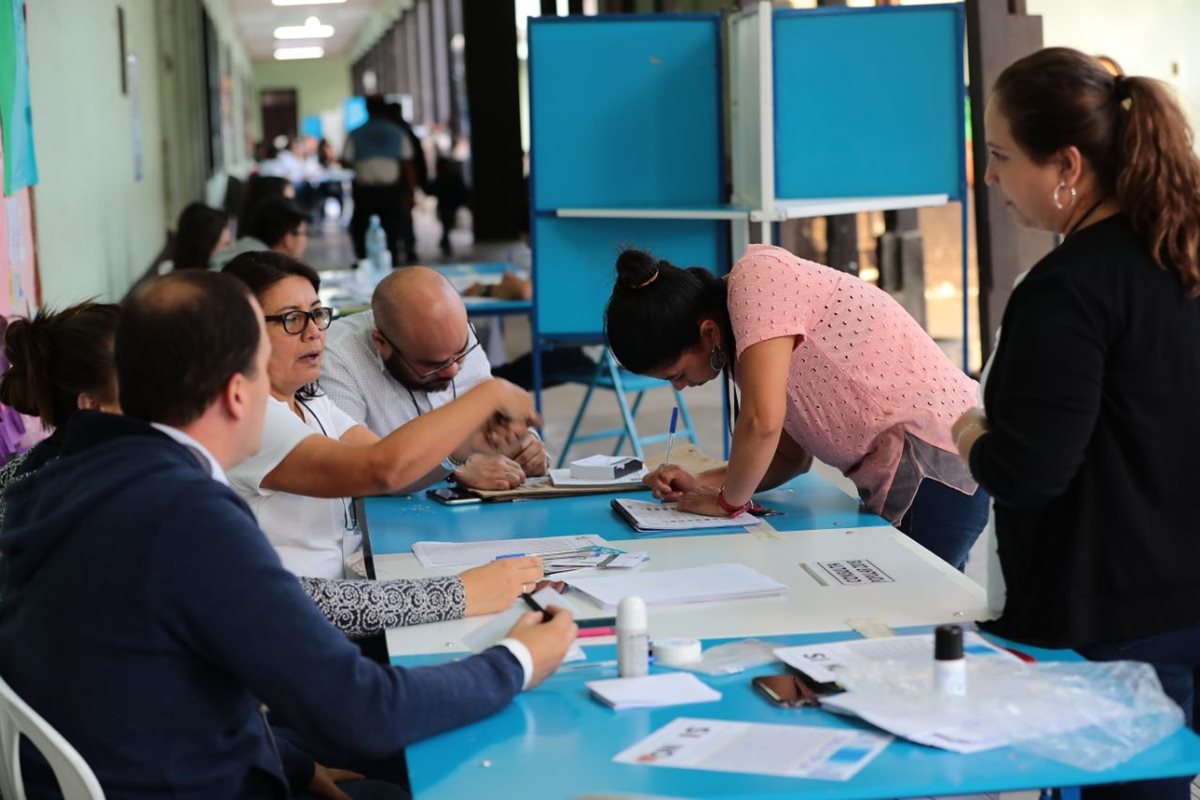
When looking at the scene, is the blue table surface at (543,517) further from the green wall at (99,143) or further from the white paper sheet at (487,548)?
the green wall at (99,143)

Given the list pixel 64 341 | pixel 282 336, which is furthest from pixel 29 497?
pixel 282 336

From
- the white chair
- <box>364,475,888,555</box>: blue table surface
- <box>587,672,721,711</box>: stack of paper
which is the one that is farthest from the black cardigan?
the white chair

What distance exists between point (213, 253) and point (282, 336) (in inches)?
164

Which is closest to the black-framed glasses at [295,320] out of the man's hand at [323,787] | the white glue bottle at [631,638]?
the man's hand at [323,787]

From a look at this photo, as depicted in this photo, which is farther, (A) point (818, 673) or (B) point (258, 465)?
(B) point (258, 465)

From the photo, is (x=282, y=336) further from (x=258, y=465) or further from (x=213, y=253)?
(x=213, y=253)

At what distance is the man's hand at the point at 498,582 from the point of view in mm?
2236

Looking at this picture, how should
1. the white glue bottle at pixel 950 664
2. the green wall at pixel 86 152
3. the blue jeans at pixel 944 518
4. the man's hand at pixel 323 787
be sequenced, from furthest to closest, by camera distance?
1. the green wall at pixel 86 152
2. the blue jeans at pixel 944 518
3. the man's hand at pixel 323 787
4. the white glue bottle at pixel 950 664

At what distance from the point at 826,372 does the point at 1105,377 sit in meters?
1.01

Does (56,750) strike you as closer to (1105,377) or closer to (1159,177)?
(1105,377)

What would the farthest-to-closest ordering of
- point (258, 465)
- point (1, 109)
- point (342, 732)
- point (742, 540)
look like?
point (1, 109), point (742, 540), point (258, 465), point (342, 732)

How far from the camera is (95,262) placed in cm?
694

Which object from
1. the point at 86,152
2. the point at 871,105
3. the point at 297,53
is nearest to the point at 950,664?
the point at 871,105

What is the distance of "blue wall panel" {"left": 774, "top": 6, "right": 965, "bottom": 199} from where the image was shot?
16.4ft
